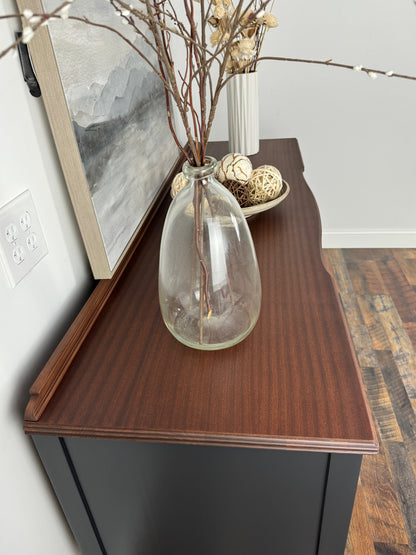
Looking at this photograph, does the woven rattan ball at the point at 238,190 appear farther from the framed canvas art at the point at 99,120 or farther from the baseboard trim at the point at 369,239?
the baseboard trim at the point at 369,239

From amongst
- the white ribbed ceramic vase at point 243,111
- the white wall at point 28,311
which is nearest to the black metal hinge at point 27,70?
the white wall at point 28,311

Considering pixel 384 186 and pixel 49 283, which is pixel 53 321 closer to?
pixel 49 283

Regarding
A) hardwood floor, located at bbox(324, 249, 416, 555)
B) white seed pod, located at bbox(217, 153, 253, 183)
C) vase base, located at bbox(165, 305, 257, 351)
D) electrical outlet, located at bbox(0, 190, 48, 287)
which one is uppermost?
electrical outlet, located at bbox(0, 190, 48, 287)

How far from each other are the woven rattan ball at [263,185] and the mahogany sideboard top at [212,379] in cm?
25

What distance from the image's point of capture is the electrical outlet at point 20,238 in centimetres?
56

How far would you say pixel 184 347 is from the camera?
673mm

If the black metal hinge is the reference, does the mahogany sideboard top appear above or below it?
below

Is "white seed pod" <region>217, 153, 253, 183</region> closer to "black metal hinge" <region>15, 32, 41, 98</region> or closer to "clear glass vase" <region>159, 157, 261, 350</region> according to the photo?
"clear glass vase" <region>159, 157, 261, 350</region>

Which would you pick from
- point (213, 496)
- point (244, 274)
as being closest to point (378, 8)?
point (244, 274)

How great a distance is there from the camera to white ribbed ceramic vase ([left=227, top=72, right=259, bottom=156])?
134 cm

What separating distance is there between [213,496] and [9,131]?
602 mm

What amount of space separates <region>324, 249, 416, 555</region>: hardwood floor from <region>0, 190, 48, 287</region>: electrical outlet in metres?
1.04

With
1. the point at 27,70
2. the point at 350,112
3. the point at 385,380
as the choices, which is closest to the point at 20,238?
the point at 27,70

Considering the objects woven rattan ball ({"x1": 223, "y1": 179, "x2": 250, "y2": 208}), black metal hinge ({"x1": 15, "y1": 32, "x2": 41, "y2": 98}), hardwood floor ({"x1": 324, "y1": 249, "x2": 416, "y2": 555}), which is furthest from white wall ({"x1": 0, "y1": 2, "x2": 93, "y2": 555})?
hardwood floor ({"x1": 324, "y1": 249, "x2": 416, "y2": 555})
